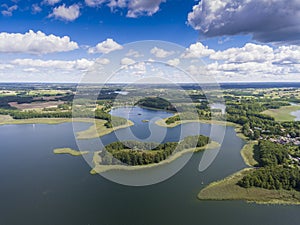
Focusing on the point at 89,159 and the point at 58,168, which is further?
the point at 89,159

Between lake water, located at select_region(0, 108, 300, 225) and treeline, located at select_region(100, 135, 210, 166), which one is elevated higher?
treeline, located at select_region(100, 135, 210, 166)

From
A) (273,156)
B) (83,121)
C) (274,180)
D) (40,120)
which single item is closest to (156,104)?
(83,121)

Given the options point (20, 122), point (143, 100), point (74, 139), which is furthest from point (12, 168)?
point (143, 100)

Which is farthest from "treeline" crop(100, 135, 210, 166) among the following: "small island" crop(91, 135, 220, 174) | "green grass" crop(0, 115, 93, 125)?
"green grass" crop(0, 115, 93, 125)

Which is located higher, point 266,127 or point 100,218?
point 266,127

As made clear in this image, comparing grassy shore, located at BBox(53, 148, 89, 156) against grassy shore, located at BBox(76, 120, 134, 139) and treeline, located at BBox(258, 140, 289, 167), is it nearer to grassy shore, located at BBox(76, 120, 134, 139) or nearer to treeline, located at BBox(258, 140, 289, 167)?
grassy shore, located at BBox(76, 120, 134, 139)

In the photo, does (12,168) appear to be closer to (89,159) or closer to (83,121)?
(89,159)

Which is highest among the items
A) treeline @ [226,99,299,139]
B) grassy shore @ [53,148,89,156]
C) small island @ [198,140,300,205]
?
A: treeline @ [226,99,299,139]
